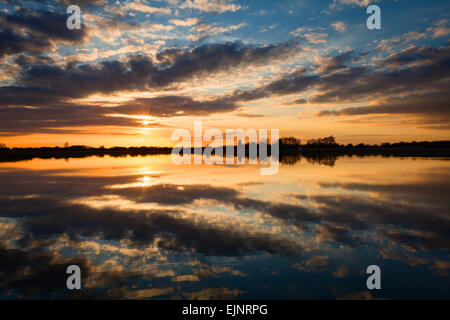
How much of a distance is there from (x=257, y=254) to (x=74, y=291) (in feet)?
17.1

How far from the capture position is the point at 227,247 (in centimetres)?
936

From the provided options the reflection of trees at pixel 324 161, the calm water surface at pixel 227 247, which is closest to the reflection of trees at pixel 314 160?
the reflection of trees at pixel 324 161

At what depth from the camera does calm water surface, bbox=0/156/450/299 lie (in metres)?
6.85

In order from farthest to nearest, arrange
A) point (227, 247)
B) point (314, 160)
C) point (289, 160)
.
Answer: point (289, 160) → point (314, 160) → point (227, 247)

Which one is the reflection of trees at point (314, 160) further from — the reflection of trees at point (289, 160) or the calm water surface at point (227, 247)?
the calm water surface at point (227, 247)

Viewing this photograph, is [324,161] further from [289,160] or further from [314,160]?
[289,160]

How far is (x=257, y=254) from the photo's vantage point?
880 cm

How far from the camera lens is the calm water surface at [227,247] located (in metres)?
6.85

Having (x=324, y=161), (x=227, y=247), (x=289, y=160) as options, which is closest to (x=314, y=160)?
(x=324, y=161)

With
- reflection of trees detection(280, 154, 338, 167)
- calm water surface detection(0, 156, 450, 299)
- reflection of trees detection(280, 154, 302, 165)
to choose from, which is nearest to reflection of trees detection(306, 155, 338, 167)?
reflection of trees detection(280, 154, 338, 167)

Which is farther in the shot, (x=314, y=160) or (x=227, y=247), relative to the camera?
(x=314, y=160)

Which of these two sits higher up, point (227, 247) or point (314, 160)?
point (314, 160)
